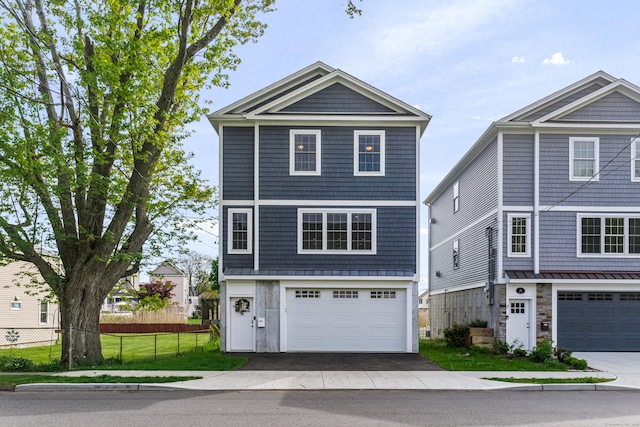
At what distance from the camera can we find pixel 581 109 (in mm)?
20781

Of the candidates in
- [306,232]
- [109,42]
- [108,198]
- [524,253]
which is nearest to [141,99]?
[109,42]

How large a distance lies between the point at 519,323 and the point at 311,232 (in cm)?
803

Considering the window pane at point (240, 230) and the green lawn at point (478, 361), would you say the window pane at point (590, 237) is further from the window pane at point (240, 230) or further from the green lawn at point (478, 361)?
the window pane at point (240, 230)

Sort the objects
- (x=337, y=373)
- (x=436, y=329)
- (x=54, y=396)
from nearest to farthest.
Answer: (x=54, y=396)
(x=337, y=373)
(x=436, y=329)

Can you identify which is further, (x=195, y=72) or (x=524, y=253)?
(x=524, y=253)

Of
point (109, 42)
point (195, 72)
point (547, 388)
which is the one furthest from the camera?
point (195, 72)

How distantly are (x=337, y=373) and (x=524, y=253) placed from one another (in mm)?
9133

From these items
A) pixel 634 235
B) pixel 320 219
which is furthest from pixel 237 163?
pixel 634 235

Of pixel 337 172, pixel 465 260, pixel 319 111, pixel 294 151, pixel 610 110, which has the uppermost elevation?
pixel 610 110

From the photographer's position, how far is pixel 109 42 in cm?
1625

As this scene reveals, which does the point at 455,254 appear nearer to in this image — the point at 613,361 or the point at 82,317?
the point at 613,361

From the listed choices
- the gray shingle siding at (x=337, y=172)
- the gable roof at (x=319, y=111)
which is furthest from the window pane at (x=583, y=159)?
the gray shingle siding at (x=337, y=172)

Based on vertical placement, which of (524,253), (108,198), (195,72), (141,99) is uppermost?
(195,72)

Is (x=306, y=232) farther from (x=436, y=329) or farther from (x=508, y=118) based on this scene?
(x=436, y=329)
